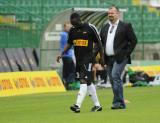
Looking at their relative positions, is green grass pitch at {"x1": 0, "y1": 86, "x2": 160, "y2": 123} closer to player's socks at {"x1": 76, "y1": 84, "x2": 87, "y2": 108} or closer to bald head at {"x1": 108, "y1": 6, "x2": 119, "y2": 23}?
player's socks at {"x1": 76, "y1": 84, "x2": 87, "y2": 108}

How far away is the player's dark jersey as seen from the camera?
47.9 feet

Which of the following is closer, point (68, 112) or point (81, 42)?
point (68, 112)

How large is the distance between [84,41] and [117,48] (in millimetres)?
824

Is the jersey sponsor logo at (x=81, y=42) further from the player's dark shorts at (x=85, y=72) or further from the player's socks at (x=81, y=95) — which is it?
the player's socks at (x=81, y=95)

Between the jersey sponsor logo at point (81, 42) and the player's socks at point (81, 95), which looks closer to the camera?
the player's socks at point (81, 95)

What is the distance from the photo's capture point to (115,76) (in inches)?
585

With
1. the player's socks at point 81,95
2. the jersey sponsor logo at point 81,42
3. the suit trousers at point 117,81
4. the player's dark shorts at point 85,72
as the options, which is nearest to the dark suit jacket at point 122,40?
the suit trousers at point 117,81

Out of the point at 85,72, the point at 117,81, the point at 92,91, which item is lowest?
the point at 92,91

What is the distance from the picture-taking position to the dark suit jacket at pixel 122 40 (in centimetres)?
1498

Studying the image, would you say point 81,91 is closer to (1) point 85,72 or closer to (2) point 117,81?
(1) point 85,72

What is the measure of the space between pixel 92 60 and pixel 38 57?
537 inches

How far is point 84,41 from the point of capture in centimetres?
1466

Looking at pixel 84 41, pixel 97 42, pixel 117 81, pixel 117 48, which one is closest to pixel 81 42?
pixel 84 41

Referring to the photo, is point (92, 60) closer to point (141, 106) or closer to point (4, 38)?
point (141, 106)
